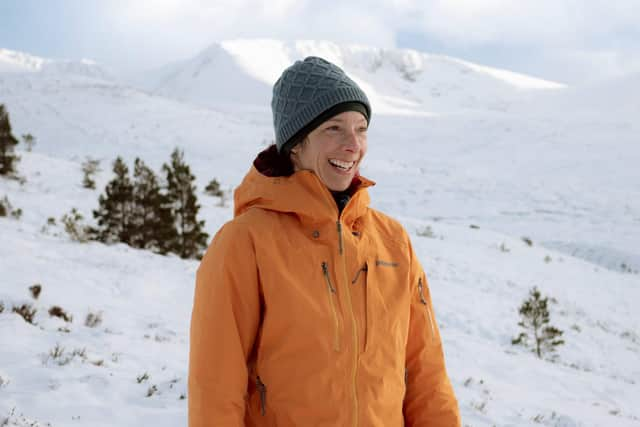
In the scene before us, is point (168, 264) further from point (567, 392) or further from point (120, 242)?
point (567, 392)

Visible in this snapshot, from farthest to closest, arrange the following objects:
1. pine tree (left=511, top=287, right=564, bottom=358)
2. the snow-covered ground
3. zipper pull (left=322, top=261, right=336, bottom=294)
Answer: pine tree (left=511, top=287, right=564, bottom=358) → the snow-covered ground → zipper pull (left=322, top=261, right=336, bottom=294)

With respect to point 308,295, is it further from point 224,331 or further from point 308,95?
point 308,95

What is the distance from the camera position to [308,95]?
69.6 inches

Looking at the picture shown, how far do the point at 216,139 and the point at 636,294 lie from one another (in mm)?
26548

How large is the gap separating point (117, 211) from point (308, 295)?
9.19 m

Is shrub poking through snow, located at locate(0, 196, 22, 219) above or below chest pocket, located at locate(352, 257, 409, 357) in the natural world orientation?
above

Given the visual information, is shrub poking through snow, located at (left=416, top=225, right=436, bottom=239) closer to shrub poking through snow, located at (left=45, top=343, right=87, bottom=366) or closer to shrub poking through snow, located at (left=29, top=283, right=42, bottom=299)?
shrub poking through snow, located at (left=29, top=283, right=42, bottom=299)

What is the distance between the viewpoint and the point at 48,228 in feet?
32.3

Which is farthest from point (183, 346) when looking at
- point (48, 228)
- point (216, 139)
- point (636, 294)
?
point (216, 139)

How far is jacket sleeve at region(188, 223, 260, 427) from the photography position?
1.50m

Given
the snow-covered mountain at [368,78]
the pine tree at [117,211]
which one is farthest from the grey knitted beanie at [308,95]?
the snow-covered mountain at [368,78]

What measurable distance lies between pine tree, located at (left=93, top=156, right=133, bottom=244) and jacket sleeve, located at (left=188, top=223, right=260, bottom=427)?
8.60m

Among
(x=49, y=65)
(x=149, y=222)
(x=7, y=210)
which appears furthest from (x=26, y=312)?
(x=49, y=65)

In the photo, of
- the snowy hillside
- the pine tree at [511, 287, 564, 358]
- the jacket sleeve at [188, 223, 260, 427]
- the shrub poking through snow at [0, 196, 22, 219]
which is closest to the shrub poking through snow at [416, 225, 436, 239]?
the pine tree at [511, 287, 564, 358]
